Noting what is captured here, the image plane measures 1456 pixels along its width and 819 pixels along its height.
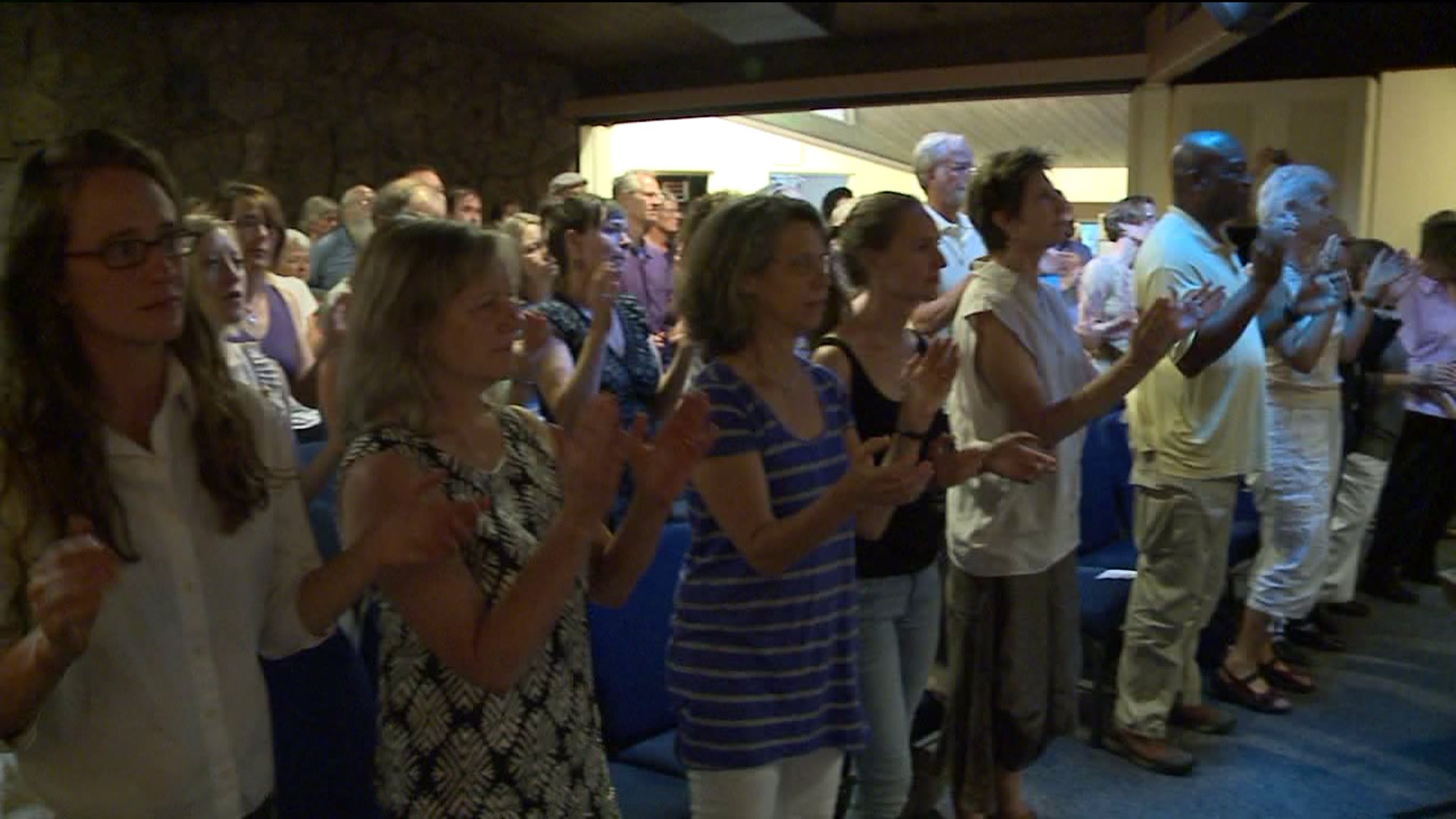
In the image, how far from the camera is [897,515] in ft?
6.40

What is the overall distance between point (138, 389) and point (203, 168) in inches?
10.2

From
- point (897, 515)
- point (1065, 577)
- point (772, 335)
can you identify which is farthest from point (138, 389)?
point (1065, 577)

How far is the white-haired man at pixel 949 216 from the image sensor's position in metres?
3.05

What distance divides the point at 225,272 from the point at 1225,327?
202cm

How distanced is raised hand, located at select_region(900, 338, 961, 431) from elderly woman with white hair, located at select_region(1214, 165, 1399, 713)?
1574 millimetres

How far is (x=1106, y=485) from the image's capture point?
11.4 ft

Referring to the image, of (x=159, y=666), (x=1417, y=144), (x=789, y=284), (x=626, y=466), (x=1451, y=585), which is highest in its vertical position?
(x=1417, y=144)

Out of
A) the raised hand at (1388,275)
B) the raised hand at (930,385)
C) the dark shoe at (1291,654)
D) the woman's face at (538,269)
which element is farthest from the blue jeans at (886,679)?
the dark shoe at (1291,654)

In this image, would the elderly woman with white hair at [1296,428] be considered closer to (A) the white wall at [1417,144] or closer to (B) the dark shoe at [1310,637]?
(B) the dark shoe at [1310,637]

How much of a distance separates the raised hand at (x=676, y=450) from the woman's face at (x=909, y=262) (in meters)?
0.81

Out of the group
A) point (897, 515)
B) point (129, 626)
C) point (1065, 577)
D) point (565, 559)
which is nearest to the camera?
point (129, 626)

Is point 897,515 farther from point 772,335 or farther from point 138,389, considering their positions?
point 138,389

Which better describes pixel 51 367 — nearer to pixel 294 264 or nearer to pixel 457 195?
pixel 457 195

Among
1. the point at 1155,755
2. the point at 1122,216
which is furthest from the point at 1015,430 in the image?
the point at 1122,216
